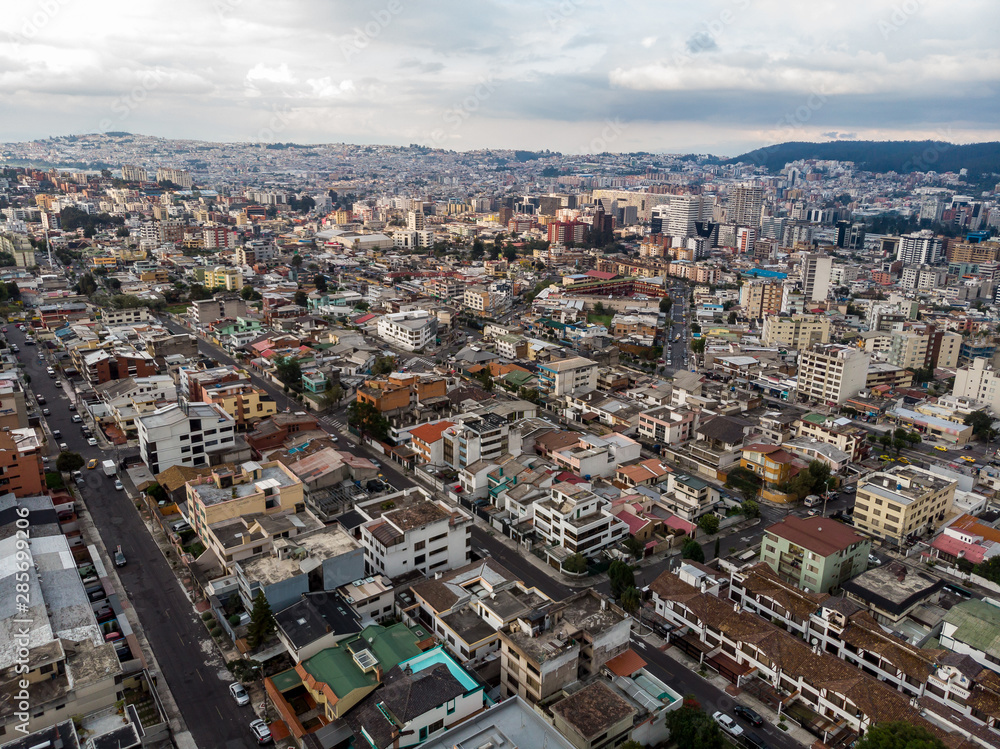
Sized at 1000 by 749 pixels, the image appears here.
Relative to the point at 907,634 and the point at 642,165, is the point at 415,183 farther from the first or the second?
the point at 907,634

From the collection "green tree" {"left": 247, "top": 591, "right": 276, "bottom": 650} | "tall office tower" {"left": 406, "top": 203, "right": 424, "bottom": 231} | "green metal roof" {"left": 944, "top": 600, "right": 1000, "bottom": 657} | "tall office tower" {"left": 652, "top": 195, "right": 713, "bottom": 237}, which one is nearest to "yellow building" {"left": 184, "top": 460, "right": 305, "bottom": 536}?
"green tree" {"left": 247, "top": 591, "right": 276, "bottom": 650}

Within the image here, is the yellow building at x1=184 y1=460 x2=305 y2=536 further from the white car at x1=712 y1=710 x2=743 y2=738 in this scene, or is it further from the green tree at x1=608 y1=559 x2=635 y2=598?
the white car at x1=712 y1=710 x2=743 y2=738

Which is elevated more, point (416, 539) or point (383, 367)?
point (383, 367)

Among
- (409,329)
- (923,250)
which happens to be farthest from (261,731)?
(923,250)

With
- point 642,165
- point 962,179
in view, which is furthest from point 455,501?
point 642,165

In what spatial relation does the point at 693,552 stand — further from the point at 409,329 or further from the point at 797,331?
the point at 797,331

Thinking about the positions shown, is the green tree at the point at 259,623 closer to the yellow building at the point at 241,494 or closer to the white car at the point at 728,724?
the yellow building at the point at 241,494

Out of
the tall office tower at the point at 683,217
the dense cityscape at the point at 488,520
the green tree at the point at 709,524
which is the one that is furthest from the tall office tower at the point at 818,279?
the green tree at the point at 709,524
